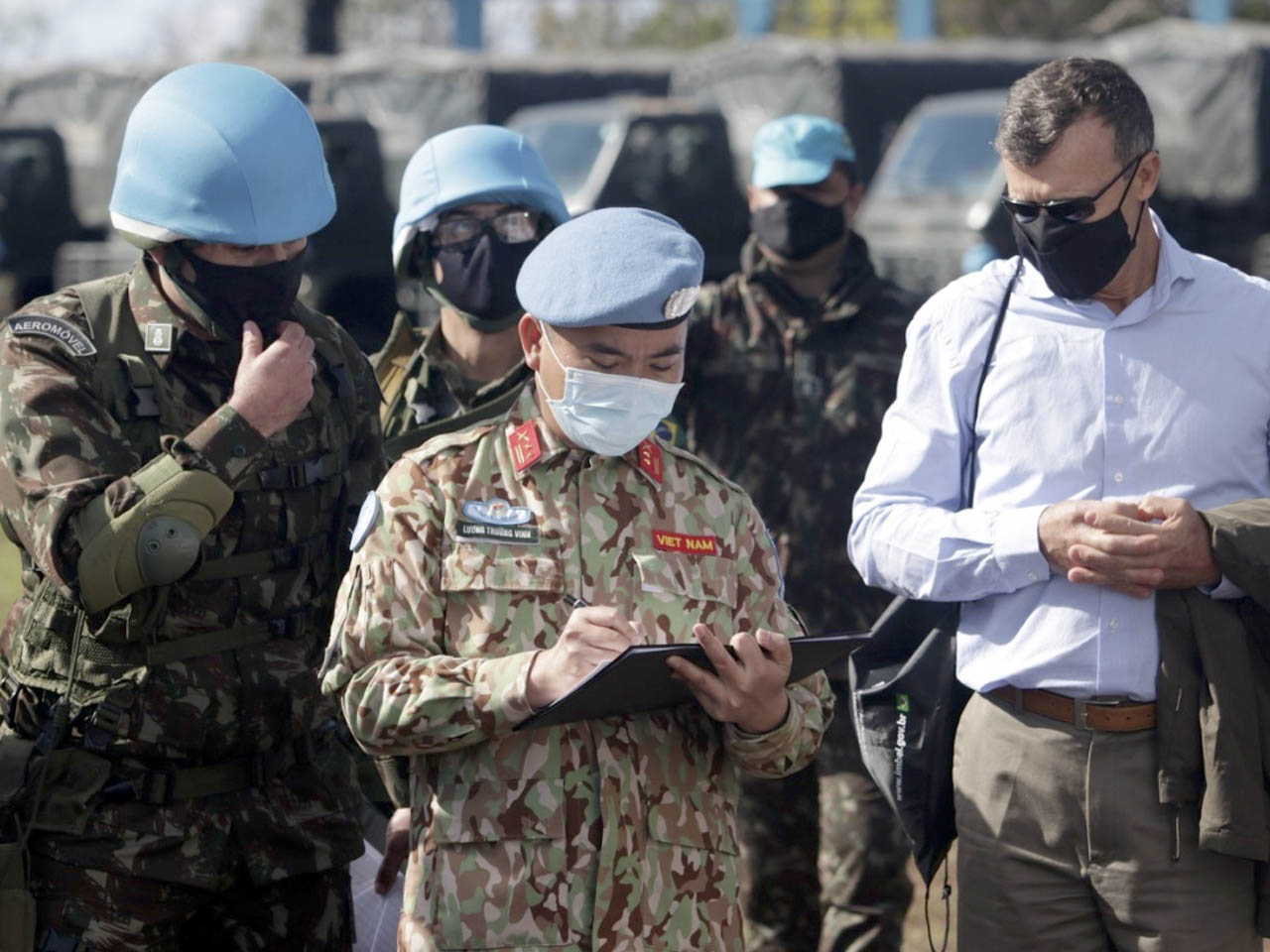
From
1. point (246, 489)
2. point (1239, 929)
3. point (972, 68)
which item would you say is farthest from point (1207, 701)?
point (972, 68)

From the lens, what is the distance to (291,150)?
330 centimetres

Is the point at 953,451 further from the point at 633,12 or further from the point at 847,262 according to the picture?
the point at 633,12

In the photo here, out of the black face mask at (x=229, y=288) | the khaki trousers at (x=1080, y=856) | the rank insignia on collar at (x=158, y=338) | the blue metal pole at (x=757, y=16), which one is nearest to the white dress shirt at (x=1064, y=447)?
the khaki trousers at (x=1080, y=856)

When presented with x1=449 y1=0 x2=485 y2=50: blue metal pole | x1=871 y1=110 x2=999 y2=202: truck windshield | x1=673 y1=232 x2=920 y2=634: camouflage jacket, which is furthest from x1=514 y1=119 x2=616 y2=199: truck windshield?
x1=449 y1=0 x2=485 y2=50: blue metal pole

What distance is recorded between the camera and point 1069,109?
3.28 metres

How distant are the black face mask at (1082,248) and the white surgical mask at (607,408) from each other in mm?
819

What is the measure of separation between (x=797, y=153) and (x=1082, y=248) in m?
2.07

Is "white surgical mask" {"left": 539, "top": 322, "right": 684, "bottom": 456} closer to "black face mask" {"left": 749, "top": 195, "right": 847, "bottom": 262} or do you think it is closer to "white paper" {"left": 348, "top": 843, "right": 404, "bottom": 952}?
"white paper" {"left": 348, "top": 843, "right": 404, "bottom": 952}

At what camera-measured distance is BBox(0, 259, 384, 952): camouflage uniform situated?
121 inches

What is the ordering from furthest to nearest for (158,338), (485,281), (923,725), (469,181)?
(469,181), (485,281), (923,725), (158,338)

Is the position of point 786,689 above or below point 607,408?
below

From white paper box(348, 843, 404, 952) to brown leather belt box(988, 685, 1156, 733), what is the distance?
117 centimetres

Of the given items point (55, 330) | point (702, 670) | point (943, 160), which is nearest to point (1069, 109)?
point (702, 670)

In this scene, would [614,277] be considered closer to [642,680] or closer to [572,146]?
[642,680]
